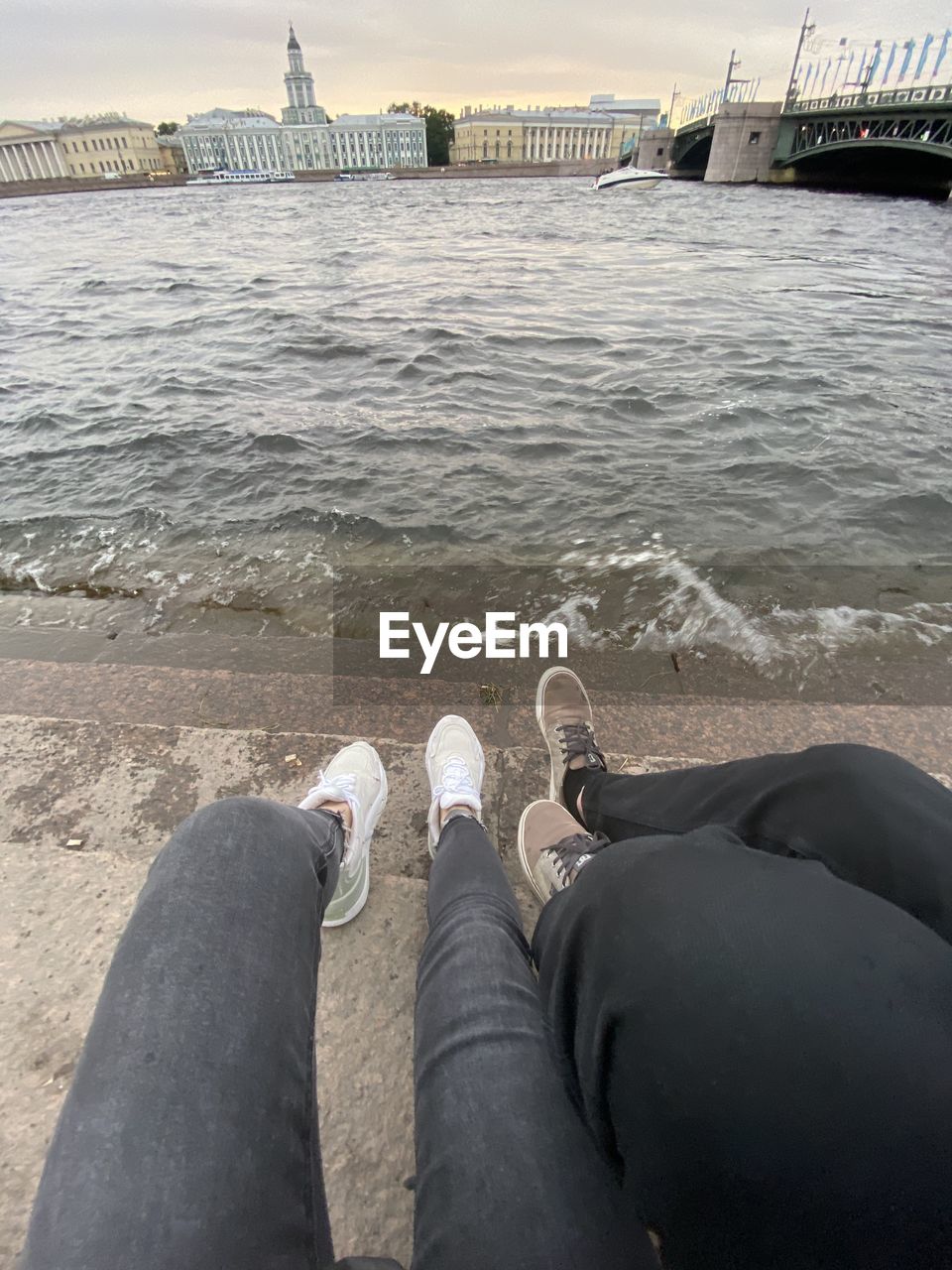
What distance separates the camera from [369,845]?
1.79 meters

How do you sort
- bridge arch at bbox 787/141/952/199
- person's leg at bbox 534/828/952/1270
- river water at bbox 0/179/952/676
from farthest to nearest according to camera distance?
1. bridge arch at bbox 787/141/952/199
2. river water at bbox 0/179/952/676
3. person's leg at bbox 534/828/952/1270

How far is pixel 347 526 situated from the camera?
15.5 ft

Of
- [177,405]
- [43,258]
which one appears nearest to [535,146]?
[43,258]

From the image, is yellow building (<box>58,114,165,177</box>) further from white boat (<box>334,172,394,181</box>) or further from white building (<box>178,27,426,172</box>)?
white boat (<box>334,172,394,181</box>)

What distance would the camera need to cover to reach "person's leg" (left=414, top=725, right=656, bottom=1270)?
82 cm

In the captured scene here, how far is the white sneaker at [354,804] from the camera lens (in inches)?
61.4

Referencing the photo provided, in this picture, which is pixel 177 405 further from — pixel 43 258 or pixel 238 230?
pixel 238 230

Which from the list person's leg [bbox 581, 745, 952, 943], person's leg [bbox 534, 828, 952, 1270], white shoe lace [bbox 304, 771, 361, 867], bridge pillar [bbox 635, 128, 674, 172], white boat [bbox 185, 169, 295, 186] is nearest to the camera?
person's leg [bbox 534, 828, 952, 1270]

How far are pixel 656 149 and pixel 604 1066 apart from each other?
94.6 m

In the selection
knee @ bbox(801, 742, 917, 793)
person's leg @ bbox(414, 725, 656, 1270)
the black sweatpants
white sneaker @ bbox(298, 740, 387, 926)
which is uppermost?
the black sweatpants

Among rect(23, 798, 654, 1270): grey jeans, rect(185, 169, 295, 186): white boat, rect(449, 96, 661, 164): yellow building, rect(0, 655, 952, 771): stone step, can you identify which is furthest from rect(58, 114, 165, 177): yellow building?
rect(23, 798, 654, 1270): grey jeans

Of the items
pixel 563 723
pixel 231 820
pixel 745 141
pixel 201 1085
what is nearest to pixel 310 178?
pixel 745 141

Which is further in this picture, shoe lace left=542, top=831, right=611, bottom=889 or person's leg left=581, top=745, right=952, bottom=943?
shoe lace left=542, top=831, right=611, bottom=889

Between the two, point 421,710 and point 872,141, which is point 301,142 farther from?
point 421,710
